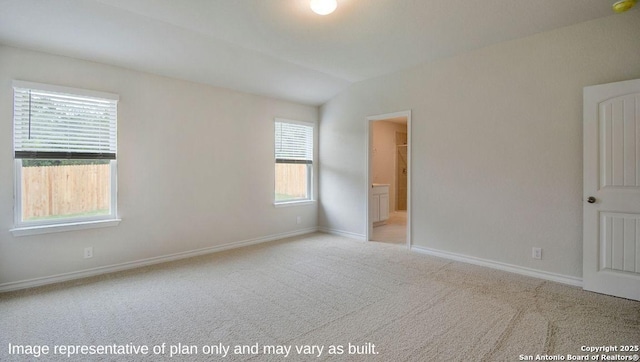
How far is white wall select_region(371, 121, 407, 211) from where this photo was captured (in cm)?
823

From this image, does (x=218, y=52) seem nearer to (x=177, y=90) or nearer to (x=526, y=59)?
(x=177, y=90)

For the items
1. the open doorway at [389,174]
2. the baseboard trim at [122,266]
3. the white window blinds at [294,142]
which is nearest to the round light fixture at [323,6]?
the white window blinds at [294,142]

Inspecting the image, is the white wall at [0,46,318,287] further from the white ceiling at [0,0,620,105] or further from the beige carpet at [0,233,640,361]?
the beige carpet at [0,233,640,361]

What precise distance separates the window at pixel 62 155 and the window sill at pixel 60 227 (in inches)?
0.7

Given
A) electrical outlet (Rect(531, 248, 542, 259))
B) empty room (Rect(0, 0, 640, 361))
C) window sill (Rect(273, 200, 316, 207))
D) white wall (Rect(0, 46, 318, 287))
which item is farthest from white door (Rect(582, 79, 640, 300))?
white wall (Rect(0, 46, 318, 287))

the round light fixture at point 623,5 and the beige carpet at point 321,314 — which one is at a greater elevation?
the round light fixture at point 623,5

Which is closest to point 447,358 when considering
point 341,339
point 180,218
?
point 341,339

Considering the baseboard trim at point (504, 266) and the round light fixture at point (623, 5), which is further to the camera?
the baseboard trim at point (504, 266)

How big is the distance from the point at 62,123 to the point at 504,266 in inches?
208

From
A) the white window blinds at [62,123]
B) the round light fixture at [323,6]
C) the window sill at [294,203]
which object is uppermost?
the round light fixture at [323,6]

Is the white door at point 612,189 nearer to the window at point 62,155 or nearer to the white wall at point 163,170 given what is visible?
the white wall at point 163,170

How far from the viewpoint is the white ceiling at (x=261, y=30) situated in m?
2.84

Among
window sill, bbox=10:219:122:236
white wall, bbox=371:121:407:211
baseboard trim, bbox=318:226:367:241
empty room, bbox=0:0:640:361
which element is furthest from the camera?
white wall, bbox=371:121:407:211

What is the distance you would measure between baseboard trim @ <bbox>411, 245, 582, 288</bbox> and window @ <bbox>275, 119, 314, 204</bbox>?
234cm
